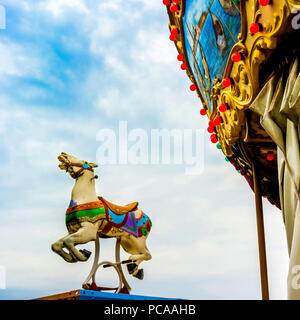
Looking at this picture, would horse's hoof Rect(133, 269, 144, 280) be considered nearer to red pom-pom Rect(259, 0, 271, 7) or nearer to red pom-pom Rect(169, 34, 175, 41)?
red pom-pom Rect(169, 34, 175, 41)

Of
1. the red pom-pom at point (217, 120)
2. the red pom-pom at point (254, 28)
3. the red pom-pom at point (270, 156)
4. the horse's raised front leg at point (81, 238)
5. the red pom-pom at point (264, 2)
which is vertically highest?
the red pom-pom at point (264, 2)

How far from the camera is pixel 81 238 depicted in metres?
6.25

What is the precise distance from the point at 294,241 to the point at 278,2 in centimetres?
212

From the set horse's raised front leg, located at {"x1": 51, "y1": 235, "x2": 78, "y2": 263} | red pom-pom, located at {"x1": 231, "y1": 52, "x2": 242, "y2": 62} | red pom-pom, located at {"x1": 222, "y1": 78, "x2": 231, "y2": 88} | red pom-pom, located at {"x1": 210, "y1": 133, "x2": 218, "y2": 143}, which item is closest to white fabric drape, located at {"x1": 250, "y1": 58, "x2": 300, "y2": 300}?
red pom-pom, located at {"x1": 231, "y1": 52, "x2": 242, "y2": 62}

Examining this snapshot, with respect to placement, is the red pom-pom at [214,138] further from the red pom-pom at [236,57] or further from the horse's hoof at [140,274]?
the horse's hoof at [140,274]

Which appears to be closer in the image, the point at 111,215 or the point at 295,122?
the point at 295,122

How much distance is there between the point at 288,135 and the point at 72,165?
384 cm

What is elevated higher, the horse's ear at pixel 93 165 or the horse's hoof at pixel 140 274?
the horse's ear at pixel 93 165

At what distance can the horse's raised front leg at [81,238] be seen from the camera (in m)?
6.17

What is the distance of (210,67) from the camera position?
533 centimetres

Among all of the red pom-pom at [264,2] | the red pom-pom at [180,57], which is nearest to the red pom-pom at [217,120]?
the red pom-pom at [180,57]
